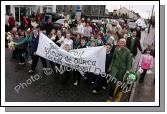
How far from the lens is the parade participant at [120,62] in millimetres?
7062

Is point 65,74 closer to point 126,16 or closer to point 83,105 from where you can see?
point 83,105

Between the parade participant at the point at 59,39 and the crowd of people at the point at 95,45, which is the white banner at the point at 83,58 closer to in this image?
the crowd of people at the point at 95,45

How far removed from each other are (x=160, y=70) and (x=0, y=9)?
4666mm

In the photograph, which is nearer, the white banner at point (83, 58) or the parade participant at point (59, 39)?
the white banner at point (83, 58)

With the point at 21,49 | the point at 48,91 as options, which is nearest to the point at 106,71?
the point at 48,91

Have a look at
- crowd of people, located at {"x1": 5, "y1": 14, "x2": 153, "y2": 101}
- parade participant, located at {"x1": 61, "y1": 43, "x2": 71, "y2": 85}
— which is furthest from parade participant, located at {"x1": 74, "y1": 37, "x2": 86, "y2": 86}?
parade participant, located at {"x1": 61, "y1": 43, "x2": 71, "y2": 85}

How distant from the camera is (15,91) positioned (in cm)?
768

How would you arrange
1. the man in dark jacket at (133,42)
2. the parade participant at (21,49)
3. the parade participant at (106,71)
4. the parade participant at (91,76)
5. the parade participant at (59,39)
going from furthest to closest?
the parade participant at (21,49)
the man in dark jacket at (133,42)
the parade participant at (59,39)
the parade participant at (91,76)
the parade participant at (106,71)

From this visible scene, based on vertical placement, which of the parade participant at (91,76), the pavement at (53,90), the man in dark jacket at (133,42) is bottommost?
the pavement at (53,90)

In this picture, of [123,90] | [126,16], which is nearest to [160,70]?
[123,90]

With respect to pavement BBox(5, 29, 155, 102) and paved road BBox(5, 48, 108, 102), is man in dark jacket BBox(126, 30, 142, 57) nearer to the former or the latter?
pavement BBox(5, 29, 155, 102)

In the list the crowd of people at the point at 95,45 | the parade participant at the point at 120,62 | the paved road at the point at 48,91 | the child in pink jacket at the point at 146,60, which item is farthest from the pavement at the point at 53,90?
the parade participant at the point at 120,62

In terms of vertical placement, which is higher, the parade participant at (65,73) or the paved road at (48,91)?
the parade participant at (65,73)

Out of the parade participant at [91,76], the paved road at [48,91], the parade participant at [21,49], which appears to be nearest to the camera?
the paved road at [48,91]
